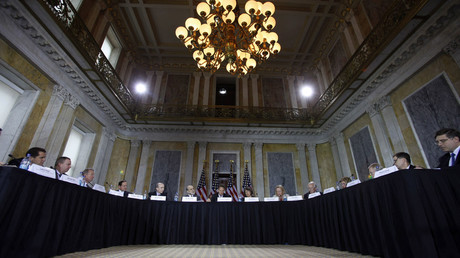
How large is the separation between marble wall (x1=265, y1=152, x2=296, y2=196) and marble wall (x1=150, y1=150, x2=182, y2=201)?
4.14 meters

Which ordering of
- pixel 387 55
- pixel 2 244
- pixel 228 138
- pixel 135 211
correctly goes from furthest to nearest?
pixel 228 138 < pixel 387 55 < pixel 135 211 < pixel 2 244

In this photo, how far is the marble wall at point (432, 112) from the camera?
473 cm

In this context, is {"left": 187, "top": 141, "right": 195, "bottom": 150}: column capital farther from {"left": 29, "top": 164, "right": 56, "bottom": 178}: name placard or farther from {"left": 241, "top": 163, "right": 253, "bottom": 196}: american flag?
{"left": 29, "top": 164, "right": 56, "bottom": 178}: name placard

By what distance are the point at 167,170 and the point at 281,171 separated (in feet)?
17.3

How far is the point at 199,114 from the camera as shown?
10.3 meters

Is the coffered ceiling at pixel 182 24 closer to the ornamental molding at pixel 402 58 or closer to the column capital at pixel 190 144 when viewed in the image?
the ornamental molding at pixel 402 58

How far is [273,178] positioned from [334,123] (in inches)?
147

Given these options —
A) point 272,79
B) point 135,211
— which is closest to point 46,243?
point 135,211

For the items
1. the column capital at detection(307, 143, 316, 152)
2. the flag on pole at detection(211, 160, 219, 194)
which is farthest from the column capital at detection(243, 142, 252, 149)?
the column capital at detection(307, 143, 316, 152)

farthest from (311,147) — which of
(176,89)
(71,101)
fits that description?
(71,101)

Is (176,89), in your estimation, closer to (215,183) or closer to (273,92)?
(273,92)

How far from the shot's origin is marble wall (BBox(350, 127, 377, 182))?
285 inches

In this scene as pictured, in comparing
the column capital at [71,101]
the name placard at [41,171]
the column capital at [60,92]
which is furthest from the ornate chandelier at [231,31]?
the column capital at [71,101]

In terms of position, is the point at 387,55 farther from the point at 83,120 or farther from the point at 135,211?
the point at 83,120
